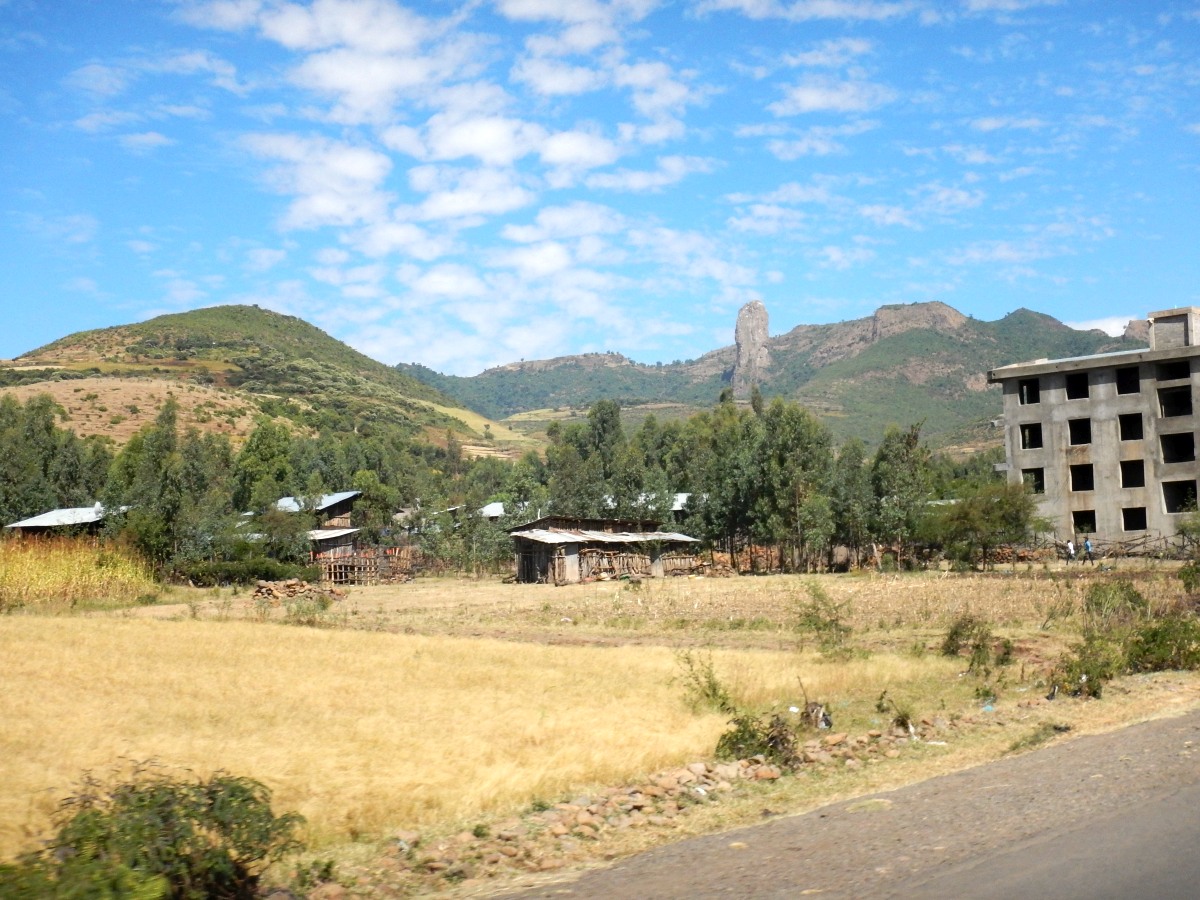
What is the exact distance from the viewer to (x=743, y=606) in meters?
38.6

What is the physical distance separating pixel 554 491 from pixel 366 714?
72.8 m

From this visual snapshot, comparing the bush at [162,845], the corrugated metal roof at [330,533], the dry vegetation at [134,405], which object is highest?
the dry vegetation at [134,405]

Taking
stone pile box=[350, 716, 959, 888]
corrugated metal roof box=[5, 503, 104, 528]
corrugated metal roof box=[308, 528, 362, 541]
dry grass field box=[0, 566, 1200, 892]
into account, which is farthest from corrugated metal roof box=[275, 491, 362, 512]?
stone pile box=[350, 716, 959, 888]

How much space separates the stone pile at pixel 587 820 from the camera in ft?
30.3

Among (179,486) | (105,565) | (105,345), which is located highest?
(105,345)

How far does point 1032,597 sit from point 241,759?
28.0m

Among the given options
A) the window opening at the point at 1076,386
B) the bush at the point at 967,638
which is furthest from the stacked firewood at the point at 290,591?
the window opening at the point at 1076,386

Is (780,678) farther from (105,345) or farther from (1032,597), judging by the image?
(105,345)

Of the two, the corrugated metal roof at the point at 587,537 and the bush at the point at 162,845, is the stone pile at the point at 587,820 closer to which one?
the bush at the point at 162,845

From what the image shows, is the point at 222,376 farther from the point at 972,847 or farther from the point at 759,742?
the point at 972,847

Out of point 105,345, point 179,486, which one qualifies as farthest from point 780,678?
point 105,345

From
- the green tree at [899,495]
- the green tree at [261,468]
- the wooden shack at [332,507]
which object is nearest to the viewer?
the green tree at [899,495]

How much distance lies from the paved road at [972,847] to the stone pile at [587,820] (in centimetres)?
84

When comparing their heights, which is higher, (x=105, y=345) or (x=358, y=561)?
(x=105, y=345)
